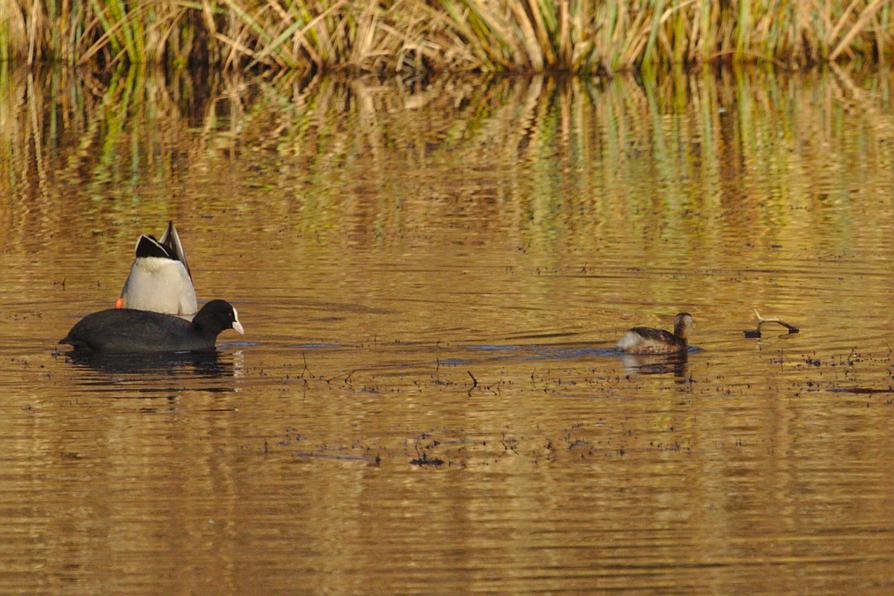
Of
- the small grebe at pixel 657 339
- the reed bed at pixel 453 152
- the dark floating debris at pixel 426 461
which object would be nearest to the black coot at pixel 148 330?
the small grebe at pixel 657 339

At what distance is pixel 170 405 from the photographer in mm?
10008

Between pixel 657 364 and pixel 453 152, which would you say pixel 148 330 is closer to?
pixel 657 364

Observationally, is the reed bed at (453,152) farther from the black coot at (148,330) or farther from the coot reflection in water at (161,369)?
the coot reflection in water at (161,369)

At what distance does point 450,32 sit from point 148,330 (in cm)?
1909

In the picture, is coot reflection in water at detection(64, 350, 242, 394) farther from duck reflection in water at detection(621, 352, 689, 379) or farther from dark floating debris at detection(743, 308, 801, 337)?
dark floating debris at detection(743, 308, 801, 337)

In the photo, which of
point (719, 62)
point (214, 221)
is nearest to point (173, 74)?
point (719, 62)

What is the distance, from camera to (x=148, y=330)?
11680mm

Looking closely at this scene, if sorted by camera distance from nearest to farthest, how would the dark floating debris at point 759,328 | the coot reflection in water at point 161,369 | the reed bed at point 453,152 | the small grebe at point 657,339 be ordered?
the coot reflection in water at point 161,369 → the small grebe at point 657,339 → the dark floating debris at point 759,328 → the reed bed at point 453,152

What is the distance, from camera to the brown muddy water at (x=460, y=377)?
291 inches

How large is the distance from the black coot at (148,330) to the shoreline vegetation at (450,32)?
16.7 metres

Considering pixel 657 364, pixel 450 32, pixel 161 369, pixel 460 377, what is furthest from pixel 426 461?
pixel 450 32

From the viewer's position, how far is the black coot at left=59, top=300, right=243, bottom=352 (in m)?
11.5

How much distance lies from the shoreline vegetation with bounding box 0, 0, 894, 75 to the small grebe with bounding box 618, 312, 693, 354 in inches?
670

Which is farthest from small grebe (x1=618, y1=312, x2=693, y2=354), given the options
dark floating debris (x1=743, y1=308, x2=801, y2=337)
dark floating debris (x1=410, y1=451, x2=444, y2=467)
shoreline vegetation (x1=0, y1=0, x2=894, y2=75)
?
shoreline vegetation (x1=0, y1=0, x2=894, y2=75)
